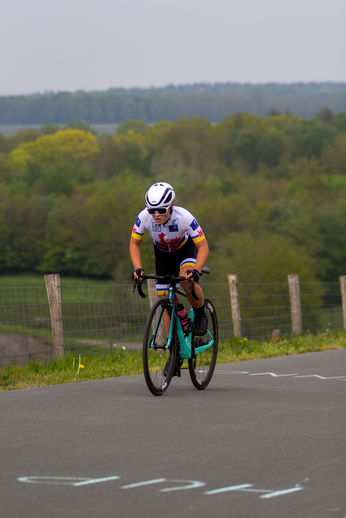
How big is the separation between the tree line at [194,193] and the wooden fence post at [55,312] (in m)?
53.8

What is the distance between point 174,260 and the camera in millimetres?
7738

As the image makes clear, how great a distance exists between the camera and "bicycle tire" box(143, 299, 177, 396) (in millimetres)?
7168

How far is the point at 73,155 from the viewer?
148000 millimetres

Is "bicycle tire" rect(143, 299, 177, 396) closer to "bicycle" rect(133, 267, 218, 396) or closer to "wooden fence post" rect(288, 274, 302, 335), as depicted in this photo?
"bicycle" rect(133, 267, 218, 396)

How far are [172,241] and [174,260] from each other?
0.26 metres

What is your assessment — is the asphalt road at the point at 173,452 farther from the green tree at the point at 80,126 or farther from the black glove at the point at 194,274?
the green tree at the point at 80,126

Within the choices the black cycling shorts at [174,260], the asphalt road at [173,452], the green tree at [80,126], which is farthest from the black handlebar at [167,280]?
the green tree at [80,126]

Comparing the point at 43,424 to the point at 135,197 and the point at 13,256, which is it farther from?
the point at 13,256

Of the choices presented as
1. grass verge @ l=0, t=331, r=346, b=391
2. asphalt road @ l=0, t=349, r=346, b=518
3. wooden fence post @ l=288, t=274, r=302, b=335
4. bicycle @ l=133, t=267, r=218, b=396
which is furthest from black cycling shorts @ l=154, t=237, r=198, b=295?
wooden fence post @ l=288, t=274, r=302, b=335

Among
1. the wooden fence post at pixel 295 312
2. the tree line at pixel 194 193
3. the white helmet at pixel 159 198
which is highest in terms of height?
the tree line at pixel 194 193

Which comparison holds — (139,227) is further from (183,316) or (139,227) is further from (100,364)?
(100,364)

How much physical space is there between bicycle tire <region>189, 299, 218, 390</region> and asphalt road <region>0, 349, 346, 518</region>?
15 cm

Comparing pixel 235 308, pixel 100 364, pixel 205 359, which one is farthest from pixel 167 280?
pixel 235 308

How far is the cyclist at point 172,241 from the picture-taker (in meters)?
7.18
